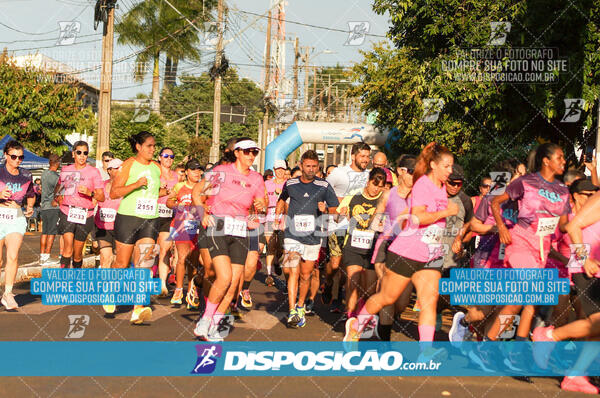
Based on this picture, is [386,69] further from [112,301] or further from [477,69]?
[112,301]

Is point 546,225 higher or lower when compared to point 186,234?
higher

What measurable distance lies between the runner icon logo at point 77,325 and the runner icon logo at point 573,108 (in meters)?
9.48

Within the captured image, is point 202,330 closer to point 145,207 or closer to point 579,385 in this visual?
point 145,207

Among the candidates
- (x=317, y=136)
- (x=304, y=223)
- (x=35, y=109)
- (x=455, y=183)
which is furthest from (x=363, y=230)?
(x=35, y=109)

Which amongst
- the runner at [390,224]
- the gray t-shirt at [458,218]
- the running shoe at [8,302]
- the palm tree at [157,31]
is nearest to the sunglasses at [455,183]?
the gray t-shirt at [458,218]

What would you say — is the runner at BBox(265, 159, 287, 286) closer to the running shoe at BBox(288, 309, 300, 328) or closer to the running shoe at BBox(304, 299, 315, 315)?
the running shoe at BBox(304, 299, 315, 315)

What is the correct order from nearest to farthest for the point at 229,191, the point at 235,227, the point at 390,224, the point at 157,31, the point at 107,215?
the point at 390,224, the point at 235,227, the point at 229,191, the point at 107,215, the point at 157,31

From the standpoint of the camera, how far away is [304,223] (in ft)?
33.1

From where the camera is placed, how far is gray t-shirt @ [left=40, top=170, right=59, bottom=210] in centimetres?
1573

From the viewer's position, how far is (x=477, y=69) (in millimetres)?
16766

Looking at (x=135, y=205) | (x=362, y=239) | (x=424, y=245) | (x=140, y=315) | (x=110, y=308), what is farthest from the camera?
(x=110, y=308)

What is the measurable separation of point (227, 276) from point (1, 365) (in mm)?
2412

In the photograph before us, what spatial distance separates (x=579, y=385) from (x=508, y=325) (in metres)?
0.90

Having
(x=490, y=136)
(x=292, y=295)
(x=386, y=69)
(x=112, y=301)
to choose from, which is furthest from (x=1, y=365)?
(x=386, y=69)
